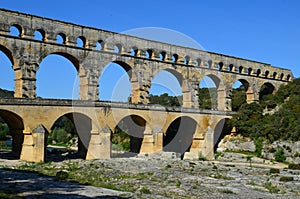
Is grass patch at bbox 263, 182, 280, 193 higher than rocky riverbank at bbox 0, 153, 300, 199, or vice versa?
rocky riverbank at bbox 0, 153, 300, 199

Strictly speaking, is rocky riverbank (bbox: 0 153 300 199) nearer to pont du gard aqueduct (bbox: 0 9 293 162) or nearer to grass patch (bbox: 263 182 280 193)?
grass patch (bbox: 263 182 280 193)

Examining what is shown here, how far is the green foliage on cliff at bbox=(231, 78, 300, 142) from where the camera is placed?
149 ft

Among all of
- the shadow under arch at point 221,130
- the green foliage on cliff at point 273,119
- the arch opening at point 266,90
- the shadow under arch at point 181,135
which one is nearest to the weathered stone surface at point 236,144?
the shadow under arch at point 221,130

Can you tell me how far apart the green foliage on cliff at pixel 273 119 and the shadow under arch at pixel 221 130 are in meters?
1.10

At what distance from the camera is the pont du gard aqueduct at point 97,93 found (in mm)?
33562

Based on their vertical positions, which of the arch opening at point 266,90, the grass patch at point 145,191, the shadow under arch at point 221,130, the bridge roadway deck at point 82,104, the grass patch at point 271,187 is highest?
the arch opening at point 266,90

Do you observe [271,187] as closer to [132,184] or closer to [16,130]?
[132,184]

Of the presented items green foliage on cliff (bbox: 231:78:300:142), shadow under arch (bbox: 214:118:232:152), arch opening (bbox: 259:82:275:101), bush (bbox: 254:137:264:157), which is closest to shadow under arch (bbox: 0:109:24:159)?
shadow under arch (bbox: 214:118:232:152)

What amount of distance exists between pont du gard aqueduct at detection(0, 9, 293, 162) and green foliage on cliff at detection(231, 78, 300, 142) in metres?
2.34

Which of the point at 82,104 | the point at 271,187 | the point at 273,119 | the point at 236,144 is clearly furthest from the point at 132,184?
the point at 273,119

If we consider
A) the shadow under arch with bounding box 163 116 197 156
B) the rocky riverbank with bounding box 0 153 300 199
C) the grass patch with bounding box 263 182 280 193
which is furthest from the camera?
the shadow under arch with bounding box 163 116 197 156

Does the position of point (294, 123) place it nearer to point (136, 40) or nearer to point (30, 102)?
point (136, 40)

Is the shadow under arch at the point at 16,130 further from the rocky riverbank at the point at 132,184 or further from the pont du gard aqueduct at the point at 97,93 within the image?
the rocky riverbank at the point at 132,184

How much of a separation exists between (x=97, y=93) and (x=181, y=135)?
13918 mm
